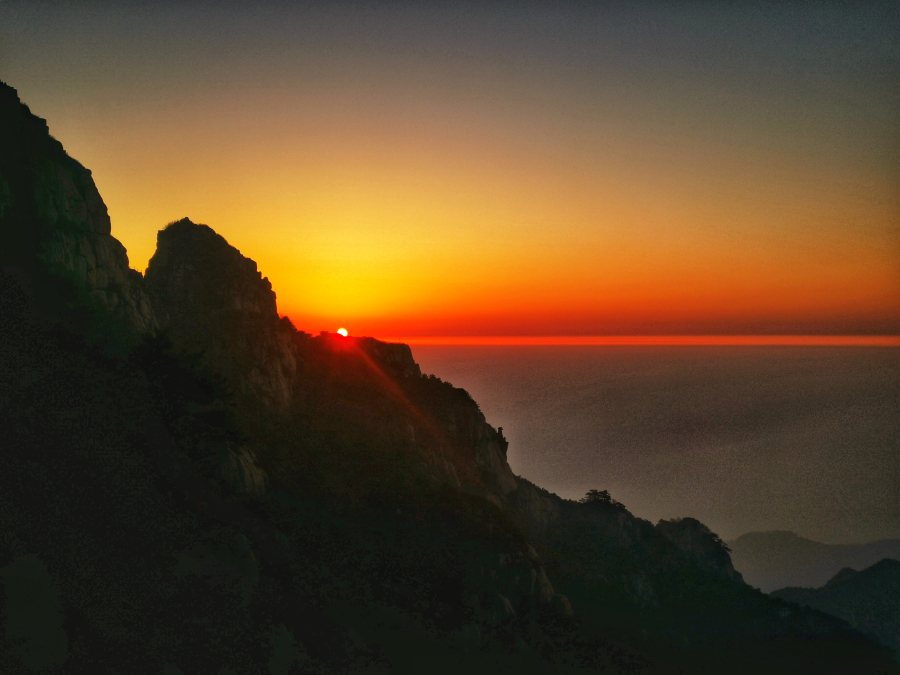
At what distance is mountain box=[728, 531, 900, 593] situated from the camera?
156375 millimetres

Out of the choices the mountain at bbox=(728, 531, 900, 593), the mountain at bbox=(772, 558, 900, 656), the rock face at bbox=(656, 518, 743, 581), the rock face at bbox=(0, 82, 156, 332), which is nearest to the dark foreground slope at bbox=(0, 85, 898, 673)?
the rock face at bbox=(0, 82, 156, 332)

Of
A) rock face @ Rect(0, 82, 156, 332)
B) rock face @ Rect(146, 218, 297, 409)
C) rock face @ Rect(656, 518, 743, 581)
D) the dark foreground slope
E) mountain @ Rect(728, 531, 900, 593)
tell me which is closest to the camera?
the dark foreground slope

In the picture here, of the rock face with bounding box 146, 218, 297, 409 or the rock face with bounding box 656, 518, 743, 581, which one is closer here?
the rock face with bounding box 146, 218, 297, 409

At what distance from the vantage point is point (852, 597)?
290ft

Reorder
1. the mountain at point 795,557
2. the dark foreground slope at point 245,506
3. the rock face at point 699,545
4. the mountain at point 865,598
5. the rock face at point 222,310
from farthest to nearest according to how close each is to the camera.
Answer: the mountain at point 795,557
the mountain at point 865,598
the rock face at point 699,545
the rock face at point 222,310
the dark foreground slope at point 245,506

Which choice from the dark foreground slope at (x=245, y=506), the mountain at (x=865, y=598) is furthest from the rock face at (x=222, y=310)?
the mountain at (x=865, y=598)

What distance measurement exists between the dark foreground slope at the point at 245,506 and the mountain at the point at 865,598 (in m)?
29.6

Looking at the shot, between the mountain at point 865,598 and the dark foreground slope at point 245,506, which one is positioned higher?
the dark foreground slope at point 245,506

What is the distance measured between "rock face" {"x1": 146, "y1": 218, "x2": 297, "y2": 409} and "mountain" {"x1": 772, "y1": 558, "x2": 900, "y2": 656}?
7803 centimetres

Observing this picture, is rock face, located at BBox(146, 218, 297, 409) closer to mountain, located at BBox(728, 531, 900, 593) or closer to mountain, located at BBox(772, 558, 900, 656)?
mountain, located at BBox(772, 558, 900, 656)

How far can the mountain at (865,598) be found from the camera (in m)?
84.2

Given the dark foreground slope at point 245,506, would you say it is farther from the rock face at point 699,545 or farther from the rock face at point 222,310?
the rock face at point 699,545

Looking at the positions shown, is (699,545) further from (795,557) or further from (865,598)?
(795,557)

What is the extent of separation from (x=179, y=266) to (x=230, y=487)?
851 inches
